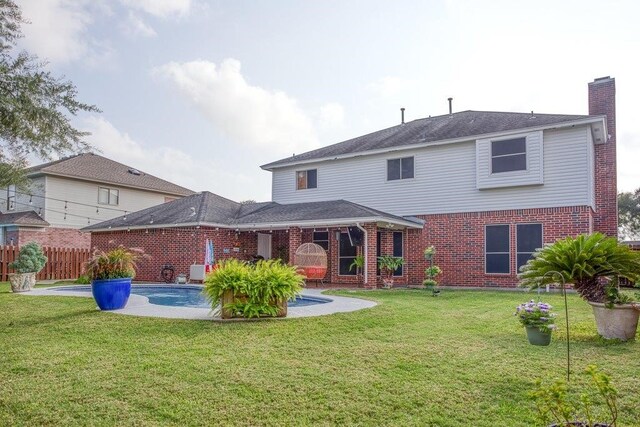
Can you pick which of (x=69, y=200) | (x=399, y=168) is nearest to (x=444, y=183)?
(x=399, y=168)

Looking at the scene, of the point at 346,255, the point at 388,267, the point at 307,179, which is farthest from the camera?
the point at 307,179

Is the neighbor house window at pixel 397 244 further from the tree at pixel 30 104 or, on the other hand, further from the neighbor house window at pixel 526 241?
the tree at pixel 30 104

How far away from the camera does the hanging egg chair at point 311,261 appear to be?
16469 mm

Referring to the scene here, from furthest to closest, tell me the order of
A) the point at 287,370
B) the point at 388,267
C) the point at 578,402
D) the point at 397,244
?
the point at 397,244 < the point at 388,267 < the point at 287,370 < the point at 578,402

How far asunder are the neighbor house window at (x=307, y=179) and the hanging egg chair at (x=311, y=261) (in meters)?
4.33

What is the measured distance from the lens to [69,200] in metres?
26.5

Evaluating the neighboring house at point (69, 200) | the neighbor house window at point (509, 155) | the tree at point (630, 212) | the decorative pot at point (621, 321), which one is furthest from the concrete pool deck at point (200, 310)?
the tree at point (630, 212)

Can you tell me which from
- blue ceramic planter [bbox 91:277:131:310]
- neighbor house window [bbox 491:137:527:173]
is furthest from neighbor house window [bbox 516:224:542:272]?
Result: blue ceramic planter [bbox 91:277:131:310]

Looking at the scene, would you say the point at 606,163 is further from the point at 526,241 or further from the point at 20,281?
the point at 20,281

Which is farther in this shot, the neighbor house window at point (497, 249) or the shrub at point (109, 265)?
the neighbor house window at point (497, 249)

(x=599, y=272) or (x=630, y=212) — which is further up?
(x=630, y=212)

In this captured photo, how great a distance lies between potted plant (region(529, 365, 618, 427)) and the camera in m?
2.41

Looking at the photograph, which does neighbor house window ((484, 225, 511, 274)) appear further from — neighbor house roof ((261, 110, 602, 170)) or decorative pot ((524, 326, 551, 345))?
decorative pot ((524, 326, 551, 345))

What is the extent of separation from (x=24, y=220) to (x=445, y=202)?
22.3 m
